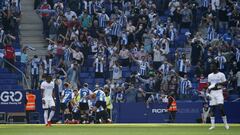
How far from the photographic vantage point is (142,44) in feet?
120

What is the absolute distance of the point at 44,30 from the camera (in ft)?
126

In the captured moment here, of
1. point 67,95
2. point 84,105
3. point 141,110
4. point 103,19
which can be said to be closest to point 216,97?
point 84,105

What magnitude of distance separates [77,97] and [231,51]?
859 centimetres

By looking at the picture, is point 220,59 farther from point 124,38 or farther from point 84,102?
point 84,102

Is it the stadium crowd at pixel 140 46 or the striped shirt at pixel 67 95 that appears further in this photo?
the stadium crowd at pixel 140 46

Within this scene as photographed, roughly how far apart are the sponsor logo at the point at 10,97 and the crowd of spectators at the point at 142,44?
153 centimetres

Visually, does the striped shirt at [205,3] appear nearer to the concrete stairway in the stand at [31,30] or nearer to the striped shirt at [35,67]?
the concrete stairway in the stand at [31,30]

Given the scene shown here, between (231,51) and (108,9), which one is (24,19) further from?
(231,51)

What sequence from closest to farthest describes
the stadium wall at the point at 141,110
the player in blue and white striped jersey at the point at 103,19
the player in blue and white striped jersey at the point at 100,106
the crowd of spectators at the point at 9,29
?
1. the player in blue and white striped jersey at the point at 100,106
2. the stadium wall at the point at 141,110
3. the crowd of spectators at the point at 9,29
4. the player in blue and white striped jersey at the point at 103,19

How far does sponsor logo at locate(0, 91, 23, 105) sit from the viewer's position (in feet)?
110

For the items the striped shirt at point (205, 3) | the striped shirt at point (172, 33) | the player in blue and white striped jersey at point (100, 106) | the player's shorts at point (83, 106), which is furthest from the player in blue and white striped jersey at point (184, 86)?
the striped shirt at point (205, 3)

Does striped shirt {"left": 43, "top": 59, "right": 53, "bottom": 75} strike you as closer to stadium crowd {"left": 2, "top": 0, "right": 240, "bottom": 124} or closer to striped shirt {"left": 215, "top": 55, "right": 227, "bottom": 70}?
stadium crowd {"left": 2, "top": 0, "right": 240, "bottom": 124}

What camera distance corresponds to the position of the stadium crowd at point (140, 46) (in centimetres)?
3444

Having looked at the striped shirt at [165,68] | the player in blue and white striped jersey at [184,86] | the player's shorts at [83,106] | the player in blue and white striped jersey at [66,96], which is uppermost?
the striped shirt at [165,68]
